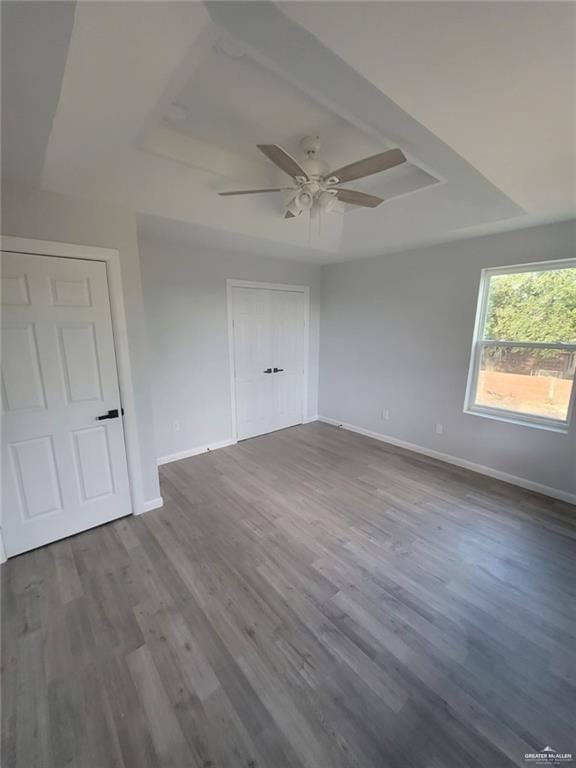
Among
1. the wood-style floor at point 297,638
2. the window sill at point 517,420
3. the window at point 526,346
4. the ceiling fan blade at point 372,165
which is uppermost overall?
the ceiling fan blade at point 372,165

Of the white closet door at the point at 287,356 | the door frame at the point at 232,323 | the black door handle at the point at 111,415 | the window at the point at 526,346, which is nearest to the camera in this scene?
the black door handle at the point at 111,415

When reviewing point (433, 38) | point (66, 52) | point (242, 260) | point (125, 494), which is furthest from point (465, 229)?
point (125, 494)

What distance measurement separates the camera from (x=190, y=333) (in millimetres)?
3533

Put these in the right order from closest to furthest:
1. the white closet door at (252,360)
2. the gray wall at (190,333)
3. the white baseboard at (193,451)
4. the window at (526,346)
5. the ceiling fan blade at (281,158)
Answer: the ceiling fan blade at (281,158) → the window at (526,346) → the gray wall at (190,333) → the white baseboard at (193,451) → the white closet door at (252,360)

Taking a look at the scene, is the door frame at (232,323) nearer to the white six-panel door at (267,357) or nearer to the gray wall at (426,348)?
the white six-panel door at (267,357)

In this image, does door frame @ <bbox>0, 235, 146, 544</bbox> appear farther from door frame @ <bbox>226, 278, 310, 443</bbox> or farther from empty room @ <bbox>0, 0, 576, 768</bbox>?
door frame @ <bbox>226, 278, 310, 443</bbox>

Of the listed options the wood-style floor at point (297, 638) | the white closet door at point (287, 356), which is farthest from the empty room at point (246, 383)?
the white closet door at point (287, 356)

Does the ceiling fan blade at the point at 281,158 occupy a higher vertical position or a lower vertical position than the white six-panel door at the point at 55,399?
higher

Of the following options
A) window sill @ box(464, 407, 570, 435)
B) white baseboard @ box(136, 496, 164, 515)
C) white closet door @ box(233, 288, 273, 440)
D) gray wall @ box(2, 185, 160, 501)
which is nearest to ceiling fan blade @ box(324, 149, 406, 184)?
gray wall @ box(2, 185, 160, 501)

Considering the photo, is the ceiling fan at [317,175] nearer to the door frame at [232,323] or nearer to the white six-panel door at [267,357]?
the door frame at [232,323]

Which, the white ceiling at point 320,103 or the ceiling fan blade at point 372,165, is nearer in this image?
the white ceiling at point 320,103

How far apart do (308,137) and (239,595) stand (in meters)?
3.06

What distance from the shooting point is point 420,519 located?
2.56 metres

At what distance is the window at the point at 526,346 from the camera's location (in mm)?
2746
